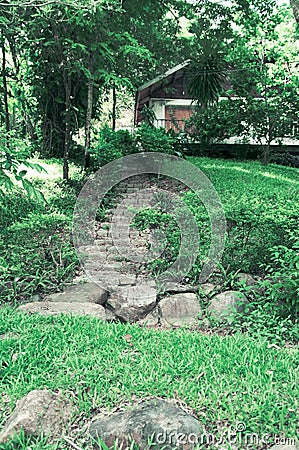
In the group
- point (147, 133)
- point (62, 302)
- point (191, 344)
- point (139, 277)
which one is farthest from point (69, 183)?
point (191, 344)

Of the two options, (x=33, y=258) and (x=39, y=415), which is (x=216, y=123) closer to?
(x=33, y=258)

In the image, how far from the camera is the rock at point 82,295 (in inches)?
153

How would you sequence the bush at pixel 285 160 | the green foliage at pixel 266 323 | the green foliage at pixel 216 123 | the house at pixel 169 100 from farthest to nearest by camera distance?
the house at pixel 169 100 < the bush at pixel 285 160 < the green foliage at pixel 216 123 < the green foliage at pixel 266 323

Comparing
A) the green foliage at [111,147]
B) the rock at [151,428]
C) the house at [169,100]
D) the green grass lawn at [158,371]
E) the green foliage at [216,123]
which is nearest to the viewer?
the rock at [151,428]

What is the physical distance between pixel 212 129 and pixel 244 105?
1288 millimetres

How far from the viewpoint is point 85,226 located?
571cm

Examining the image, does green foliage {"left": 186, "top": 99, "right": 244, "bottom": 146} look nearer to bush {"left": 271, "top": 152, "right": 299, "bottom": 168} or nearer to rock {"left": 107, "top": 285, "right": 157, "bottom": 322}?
bush {"left": 271, "top": 152, "right": 299, "bottom": 168}

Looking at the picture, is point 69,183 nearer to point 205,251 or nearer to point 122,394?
point 205,251

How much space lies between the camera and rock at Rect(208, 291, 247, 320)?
3666mm

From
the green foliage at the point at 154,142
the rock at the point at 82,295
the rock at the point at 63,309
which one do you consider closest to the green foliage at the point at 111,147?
the green foliage at the point at 154,142

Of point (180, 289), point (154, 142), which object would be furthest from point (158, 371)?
point (154, 142)

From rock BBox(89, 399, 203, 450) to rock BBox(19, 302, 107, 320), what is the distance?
149 cm

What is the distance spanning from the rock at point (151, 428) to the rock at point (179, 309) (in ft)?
5.74

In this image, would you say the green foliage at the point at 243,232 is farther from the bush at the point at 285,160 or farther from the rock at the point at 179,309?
the bush at the point at 285,160
